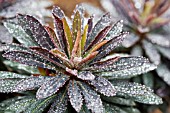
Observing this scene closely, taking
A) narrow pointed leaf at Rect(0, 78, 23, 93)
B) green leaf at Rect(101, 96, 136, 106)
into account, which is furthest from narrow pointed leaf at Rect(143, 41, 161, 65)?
narrow pointed leaf at Rect(0, 78, 23, 93)

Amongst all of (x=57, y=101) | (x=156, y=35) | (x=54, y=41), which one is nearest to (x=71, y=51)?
(x=54, y=41)

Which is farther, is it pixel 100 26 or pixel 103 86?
pixel 100 26

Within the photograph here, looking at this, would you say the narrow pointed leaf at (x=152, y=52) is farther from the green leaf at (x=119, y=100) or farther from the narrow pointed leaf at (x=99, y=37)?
the narrow pointed leaf at (x=99, y=37)

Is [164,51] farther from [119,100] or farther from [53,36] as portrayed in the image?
[53,36]

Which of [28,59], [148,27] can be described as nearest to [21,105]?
[28,59]

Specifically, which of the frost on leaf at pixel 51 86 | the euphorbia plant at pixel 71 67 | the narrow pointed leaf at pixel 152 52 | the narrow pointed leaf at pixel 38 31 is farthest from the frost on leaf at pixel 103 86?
the narrow pointed leaf at pixel 152 52

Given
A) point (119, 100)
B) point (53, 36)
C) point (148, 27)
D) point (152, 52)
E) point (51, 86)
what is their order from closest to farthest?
point (51, 86), point (53, 36), point (119, 100), point (152, 52), point (148, 27)

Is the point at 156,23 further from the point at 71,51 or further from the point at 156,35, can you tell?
the point at 71,51
